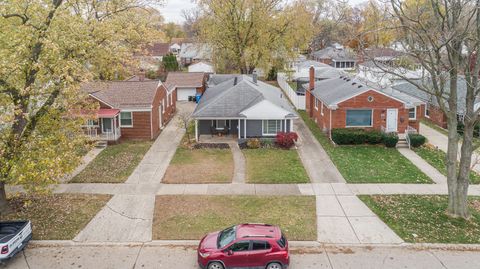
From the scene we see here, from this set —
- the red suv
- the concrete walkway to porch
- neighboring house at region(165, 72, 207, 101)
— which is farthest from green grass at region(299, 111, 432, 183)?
neighboring house at region(165, 72, 207, 101)

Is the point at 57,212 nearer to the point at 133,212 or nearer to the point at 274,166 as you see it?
the point at 133,212

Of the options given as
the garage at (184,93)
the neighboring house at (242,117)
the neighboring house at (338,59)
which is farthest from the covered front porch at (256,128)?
the neighboring house at (338,59)

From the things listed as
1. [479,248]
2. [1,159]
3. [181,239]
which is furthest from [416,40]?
[1,159]

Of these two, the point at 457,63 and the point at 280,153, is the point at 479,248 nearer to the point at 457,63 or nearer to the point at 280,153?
the point at 457,63

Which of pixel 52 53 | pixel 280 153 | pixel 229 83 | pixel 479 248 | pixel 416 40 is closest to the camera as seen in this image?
pixel 479 248

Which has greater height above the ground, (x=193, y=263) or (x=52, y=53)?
(x=52, y=53)

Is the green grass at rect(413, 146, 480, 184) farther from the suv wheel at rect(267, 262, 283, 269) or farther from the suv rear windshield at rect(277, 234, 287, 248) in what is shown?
the suv wheel at rect(267, 262, 283, 269)
